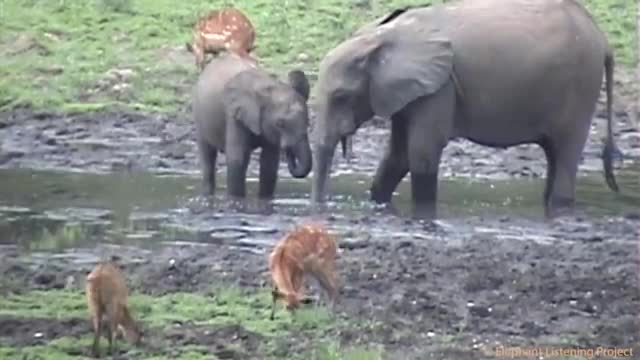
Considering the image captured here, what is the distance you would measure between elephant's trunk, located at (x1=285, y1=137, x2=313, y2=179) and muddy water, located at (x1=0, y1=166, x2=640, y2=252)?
9.4 inches

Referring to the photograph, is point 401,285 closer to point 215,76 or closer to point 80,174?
point 215,76

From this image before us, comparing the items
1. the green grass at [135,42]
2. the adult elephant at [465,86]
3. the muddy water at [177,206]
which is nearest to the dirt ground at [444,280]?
the muddy water at [177,206]

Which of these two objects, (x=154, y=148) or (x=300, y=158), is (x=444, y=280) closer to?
(x=300, y=158)

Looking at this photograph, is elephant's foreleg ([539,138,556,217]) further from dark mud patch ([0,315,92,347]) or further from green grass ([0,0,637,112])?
dark mud patch ([0,315,92,347])

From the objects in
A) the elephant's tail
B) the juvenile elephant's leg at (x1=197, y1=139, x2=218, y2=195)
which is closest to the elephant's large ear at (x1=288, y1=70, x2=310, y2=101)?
the juvenile elephant's leg at (x1=197, y1=139, x2=218, y2=195)

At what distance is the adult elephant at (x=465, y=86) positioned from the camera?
15.4 metres

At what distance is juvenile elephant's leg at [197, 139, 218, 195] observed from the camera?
1622 centimetres

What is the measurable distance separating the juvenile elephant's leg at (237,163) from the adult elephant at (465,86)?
0.66 m

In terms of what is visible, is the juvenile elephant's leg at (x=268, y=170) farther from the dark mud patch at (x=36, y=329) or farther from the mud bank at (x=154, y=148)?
the dark mud patch at (x=36, y=329)

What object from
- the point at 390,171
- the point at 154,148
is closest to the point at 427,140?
the point at 390,171

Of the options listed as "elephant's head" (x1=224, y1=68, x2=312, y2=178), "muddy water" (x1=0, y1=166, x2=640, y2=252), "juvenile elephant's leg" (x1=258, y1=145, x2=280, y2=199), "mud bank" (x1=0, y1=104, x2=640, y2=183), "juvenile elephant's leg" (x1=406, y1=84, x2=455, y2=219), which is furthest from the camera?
"mud bank" (x1=0, y1=104, x2=640, y2=183)

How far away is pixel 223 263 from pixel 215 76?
4.28 meters

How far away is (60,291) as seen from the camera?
36.6 feet

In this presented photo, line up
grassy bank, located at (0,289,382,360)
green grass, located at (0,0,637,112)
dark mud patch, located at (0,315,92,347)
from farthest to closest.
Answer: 1. green grass, located at (0,0,637,112)
2. dark mud patch, located at (0,315,92,347)
3. grassy bank, located at (0,289,382,360)
